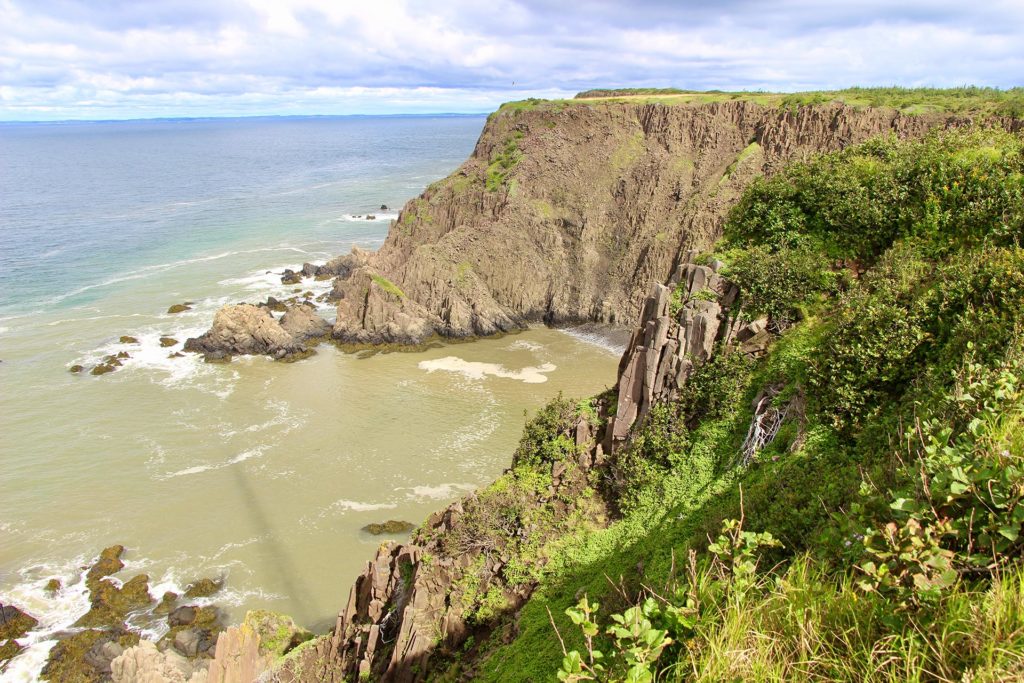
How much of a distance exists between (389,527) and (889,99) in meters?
45.5

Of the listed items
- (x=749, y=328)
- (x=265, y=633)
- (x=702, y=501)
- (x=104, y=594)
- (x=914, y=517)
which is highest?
(x=914, y=517)

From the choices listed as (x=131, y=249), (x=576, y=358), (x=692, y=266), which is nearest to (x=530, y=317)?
(x=576, y=358)

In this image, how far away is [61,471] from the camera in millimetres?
29891

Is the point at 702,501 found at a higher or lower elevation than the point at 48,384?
higher

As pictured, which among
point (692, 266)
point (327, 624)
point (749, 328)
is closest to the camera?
point (749, 328)

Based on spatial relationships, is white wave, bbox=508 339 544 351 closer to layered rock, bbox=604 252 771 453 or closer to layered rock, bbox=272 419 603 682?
layered rock, bbox=272 419 603 682

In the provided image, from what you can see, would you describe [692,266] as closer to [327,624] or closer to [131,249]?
[327,624]

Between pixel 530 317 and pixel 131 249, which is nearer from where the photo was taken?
pixel 530 317

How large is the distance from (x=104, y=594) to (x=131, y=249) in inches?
2377

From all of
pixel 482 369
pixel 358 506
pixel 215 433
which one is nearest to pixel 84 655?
pixel 358 506

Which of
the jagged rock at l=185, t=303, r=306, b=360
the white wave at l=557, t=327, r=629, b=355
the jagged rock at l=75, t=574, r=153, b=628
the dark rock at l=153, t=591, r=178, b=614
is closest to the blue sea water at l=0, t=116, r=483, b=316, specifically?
the jagged rock at l=185, t=303, r=306, b=360

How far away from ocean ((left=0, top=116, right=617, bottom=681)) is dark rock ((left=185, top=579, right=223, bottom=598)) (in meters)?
0.47

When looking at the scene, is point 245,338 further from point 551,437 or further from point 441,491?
point 551,437

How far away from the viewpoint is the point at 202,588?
22.5 m
